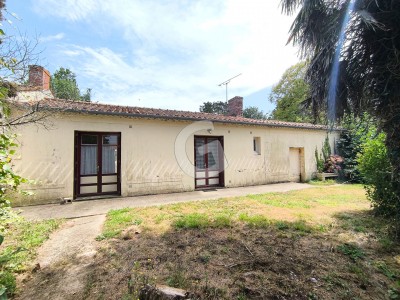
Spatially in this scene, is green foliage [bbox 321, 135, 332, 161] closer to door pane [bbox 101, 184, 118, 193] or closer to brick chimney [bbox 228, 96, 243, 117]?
brick chimney [bbox 228, 96, 243, 117]

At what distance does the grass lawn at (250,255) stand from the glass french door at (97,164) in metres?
2.81

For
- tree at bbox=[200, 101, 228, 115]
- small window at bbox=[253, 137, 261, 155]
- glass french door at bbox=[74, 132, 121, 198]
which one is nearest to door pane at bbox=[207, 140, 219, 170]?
small window at bbox=[253, 137, 261, 155]

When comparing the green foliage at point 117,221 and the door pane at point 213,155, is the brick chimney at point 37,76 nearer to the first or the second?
the green foliage at point 117,221

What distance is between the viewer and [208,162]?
10.3m

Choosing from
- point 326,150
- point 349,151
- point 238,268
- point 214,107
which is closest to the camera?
point 238,268

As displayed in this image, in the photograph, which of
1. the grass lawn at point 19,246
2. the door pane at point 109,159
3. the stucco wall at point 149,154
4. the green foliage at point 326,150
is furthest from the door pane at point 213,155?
the green foliage at point 326,150

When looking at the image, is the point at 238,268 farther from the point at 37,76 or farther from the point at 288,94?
the point at 288,94

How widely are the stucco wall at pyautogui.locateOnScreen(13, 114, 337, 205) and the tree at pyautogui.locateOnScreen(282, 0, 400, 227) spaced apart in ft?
19.8

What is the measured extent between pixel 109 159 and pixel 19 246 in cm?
489

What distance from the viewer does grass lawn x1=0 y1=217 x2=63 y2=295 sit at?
8.39 feet

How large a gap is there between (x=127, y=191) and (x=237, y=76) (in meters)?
11.1

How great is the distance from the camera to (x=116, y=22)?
7.00 meters

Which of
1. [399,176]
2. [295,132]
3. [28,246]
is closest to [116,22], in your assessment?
[28,246]

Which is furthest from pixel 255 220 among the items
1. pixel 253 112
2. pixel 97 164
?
pixel 253 112
